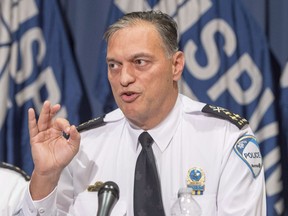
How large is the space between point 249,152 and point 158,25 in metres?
0.44

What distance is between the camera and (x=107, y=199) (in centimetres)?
111

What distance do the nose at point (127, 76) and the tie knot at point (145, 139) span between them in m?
0.19

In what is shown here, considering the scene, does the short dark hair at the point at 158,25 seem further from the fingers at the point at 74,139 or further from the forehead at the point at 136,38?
the fingers at the point at 74,139

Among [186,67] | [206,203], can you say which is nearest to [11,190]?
[206,203]

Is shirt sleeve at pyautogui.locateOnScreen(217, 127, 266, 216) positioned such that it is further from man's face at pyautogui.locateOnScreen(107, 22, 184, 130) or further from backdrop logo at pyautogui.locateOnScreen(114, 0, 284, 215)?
backdrop logo at pyautogui.locateOnScreen(114, 0, 284, 215)

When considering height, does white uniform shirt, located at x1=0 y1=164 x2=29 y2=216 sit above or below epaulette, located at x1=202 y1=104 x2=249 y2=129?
below

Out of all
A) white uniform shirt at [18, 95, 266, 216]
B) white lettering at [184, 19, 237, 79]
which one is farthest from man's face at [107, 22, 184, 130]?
white lettering at [184, 19, 237, 79]

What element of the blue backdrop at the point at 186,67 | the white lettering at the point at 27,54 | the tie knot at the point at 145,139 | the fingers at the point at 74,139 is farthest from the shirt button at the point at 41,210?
the white lettering at the point at 27,54

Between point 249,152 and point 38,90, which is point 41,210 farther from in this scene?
point 38,90

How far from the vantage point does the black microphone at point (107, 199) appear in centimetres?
109

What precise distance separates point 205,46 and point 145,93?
0.89 meters

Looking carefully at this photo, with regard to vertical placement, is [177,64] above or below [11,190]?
above

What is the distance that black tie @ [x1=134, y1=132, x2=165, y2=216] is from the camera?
1.54 meters

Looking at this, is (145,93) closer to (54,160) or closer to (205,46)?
(54,160)
